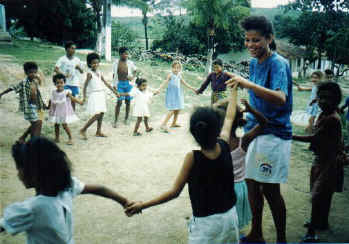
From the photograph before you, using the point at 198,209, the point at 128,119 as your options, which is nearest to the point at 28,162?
the point at 198,209

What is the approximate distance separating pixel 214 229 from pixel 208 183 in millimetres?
309

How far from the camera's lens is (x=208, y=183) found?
187cm

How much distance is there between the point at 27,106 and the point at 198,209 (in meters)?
4.17

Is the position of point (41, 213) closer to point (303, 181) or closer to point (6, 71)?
point (303, 181)

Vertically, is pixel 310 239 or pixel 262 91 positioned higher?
pixel 262 91

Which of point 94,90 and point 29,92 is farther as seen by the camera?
point 94,90

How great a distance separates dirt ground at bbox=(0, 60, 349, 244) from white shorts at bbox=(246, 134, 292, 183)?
585mm

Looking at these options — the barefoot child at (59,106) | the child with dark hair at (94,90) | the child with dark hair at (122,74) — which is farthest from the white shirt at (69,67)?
the barefoot child at (59,106)

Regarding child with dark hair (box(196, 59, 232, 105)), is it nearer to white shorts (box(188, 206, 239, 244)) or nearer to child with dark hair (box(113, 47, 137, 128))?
child with dark hair (box(113, 47, 137, 128))

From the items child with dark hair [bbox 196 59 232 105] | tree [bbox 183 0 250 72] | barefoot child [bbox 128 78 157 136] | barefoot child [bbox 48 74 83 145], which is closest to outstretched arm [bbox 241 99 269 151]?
child with dark hair [bbox 196 59 232 105]

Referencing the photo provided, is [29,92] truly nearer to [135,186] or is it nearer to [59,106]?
[59,106]

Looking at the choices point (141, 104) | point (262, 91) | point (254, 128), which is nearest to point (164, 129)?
point (141, 104)

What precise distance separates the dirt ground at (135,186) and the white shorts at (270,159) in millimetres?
585

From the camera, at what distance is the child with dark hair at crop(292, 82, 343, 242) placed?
280 cm
